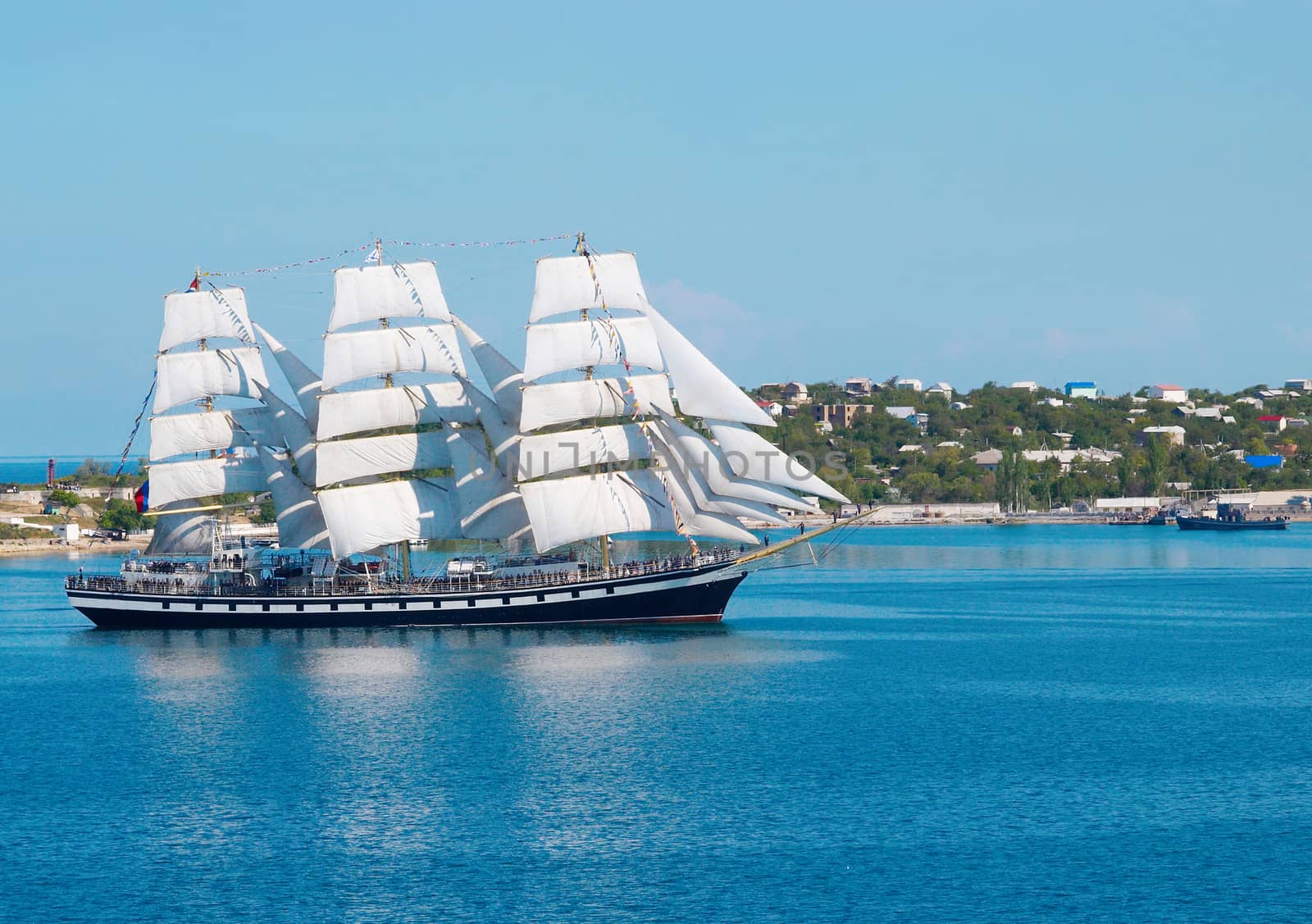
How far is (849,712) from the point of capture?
184ft

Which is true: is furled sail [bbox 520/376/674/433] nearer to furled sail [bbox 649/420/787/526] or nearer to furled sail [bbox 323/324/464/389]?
furled sail [bbox 649/420/787/526]

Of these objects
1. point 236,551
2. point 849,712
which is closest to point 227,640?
point 236,551

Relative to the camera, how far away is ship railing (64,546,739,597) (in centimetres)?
7900

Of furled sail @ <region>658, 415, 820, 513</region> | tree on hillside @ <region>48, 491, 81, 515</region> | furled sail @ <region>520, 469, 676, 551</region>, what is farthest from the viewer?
tree on hillside @ <region>48, 491, 81, 515</region>

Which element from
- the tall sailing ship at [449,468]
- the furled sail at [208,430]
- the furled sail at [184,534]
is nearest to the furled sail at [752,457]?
the tall sailing ship at [449,468]

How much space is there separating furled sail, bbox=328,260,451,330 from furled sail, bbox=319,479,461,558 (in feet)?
29.3

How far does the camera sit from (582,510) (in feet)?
262

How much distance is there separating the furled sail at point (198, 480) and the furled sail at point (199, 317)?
6.76 metres

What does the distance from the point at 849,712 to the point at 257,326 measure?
1884 inches

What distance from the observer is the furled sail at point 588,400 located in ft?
265

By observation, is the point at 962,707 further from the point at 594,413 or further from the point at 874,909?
the point at 594,413

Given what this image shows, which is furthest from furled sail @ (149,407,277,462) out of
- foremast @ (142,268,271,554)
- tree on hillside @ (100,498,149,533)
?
tree on hillside @ (100,498,149,533)

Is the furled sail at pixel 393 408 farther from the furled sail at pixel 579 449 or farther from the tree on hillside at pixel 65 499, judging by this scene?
the tree on hillside at pixel 65 499

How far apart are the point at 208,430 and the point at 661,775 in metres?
49.2
